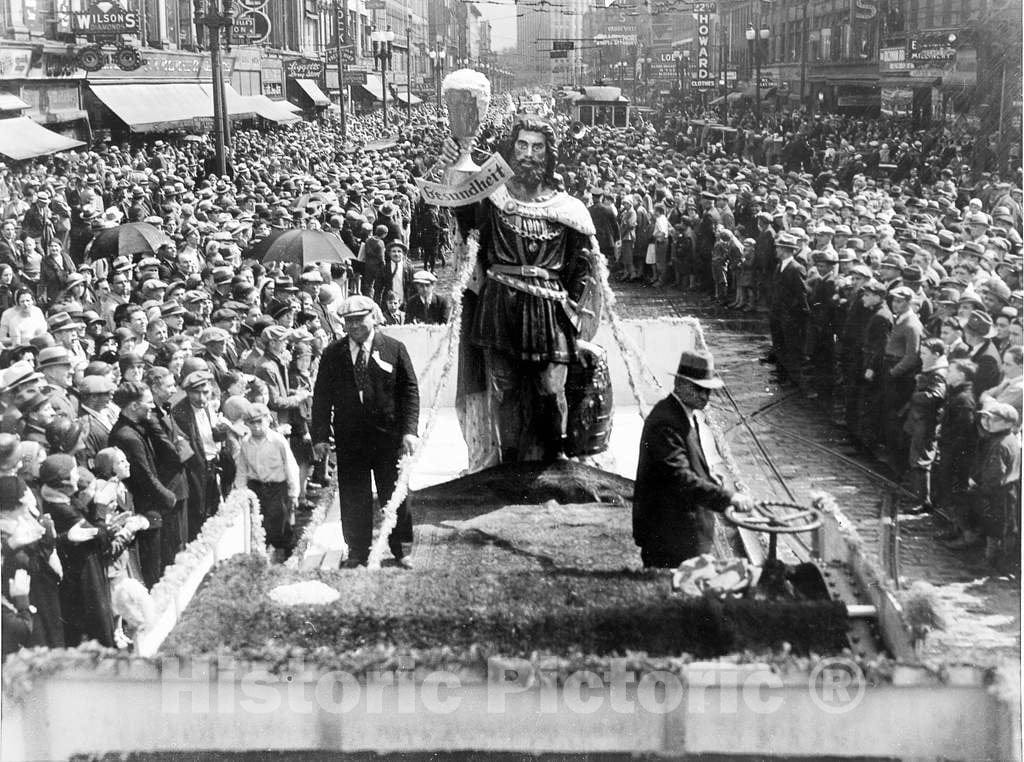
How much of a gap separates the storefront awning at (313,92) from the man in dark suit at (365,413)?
4164 cm

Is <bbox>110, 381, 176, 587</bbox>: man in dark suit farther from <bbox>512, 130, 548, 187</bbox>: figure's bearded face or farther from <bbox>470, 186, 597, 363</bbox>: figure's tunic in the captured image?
<bbox>512, 130, 548, 187</bbox>: figure's bearded face

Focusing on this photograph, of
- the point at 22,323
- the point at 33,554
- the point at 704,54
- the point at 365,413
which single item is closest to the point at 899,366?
the point at 365,413

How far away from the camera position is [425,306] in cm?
1362

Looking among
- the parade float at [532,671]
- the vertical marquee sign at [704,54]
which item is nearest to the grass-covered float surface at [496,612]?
the parade float at [532,671]

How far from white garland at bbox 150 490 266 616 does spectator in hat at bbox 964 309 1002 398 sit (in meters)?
5.00

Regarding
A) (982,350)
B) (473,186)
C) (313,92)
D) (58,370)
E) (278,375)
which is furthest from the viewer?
(313,92)

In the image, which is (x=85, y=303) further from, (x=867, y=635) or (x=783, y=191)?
(x=783, y=191)

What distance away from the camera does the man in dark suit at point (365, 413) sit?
26.0ft

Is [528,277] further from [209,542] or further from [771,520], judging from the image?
[771,520]

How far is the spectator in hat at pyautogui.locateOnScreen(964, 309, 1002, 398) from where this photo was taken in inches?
350

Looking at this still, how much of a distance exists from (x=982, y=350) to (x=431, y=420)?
4.00 m

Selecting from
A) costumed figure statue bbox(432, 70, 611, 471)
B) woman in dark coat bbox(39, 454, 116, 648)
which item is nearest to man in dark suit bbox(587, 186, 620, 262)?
costumed figure statue bbox(432, 70, 611, 471)

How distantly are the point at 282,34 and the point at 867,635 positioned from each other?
36.6m

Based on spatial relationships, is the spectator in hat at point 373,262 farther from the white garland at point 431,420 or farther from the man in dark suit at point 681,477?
the man in dark suit at point 681,477
